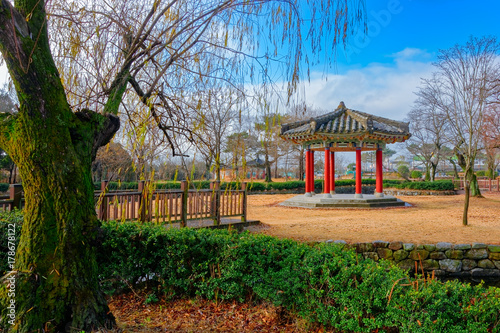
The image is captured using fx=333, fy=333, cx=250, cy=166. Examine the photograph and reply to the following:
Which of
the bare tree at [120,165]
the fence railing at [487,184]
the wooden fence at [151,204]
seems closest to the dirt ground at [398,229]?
the wooden fence at [151,204]

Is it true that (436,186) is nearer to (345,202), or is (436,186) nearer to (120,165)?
(345,202)

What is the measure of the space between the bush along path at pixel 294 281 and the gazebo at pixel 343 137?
12.0 metres

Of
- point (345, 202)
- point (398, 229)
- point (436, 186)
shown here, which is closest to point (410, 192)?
point (436, 186)

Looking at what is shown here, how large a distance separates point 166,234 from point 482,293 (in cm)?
295

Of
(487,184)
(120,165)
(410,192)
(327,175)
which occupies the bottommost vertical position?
(410,192)

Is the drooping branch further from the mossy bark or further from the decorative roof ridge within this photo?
the decorative roof ridge

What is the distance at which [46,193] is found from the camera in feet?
8.55

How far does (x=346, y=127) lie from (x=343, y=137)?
498mm

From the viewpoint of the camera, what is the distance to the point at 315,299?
9.50 feet

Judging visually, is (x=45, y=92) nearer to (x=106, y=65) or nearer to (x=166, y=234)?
(x=106, y=65)

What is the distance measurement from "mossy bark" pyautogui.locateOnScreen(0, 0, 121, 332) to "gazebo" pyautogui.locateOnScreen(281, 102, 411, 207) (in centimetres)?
1320

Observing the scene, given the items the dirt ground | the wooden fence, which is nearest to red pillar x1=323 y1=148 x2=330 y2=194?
the dirt ground

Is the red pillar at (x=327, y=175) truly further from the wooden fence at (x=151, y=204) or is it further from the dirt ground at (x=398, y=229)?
the wooden fence at (x=151, y=204)

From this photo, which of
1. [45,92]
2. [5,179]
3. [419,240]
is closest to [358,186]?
[419,240]
